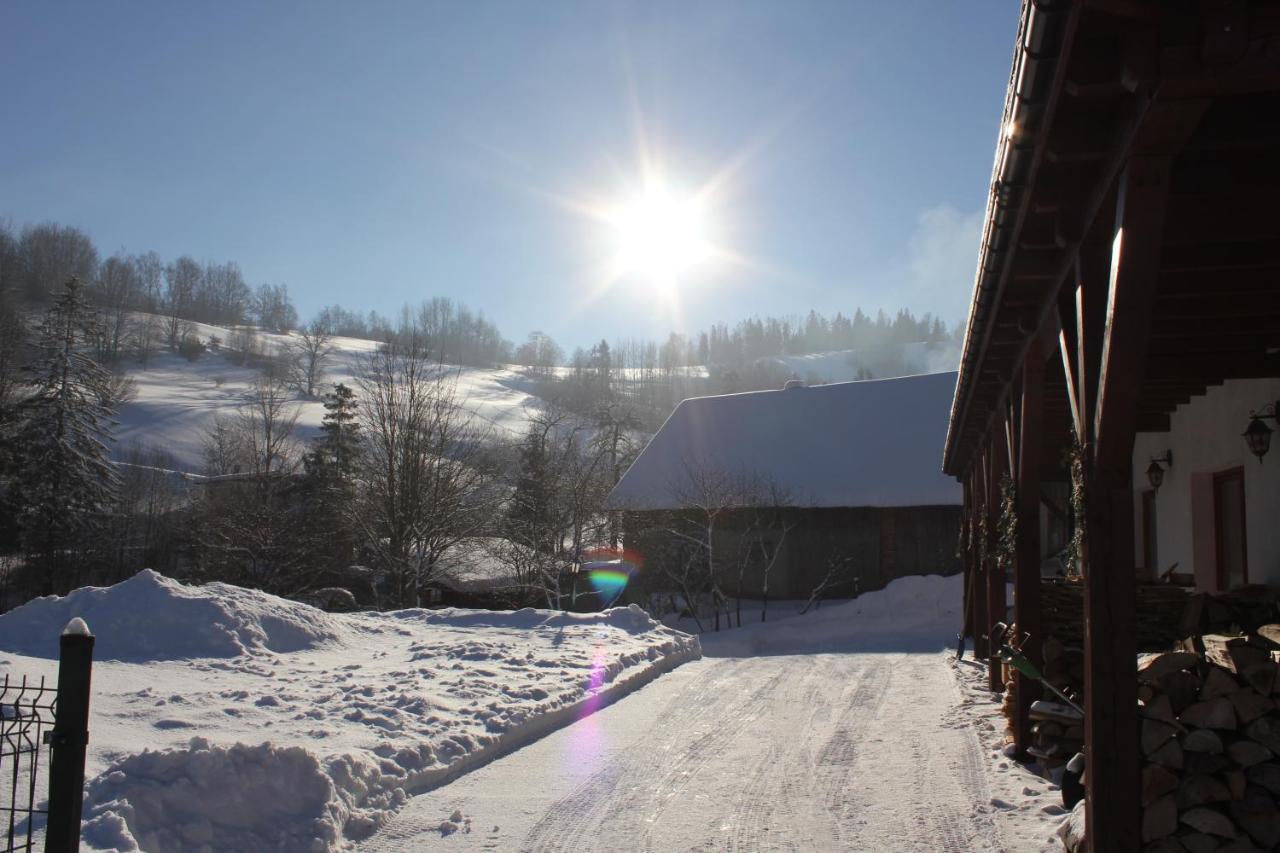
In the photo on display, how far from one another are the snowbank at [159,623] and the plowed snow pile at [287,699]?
0.9 inches

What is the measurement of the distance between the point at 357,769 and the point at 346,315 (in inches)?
5102

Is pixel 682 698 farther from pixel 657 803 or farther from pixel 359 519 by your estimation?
pixel 359 519

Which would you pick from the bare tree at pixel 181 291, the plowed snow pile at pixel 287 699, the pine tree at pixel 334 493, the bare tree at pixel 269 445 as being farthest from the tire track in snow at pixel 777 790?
the bare tree at pixel 181 291

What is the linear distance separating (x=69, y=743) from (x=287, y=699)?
14.8 feet

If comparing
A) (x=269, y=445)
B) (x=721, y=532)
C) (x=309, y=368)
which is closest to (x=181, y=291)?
(x=309, y=368)

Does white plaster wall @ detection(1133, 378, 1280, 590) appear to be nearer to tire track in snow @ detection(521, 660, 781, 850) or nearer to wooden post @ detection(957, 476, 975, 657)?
wooden post @ detection(957, 476, 975, 657)

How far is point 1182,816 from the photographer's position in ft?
14.9

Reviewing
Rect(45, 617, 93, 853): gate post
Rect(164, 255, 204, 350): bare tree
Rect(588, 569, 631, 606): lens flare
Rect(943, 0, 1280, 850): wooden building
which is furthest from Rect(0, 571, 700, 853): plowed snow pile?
Rect(164, 255, 204, 350): bare tree

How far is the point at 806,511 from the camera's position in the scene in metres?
24.8

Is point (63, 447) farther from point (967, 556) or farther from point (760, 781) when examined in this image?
point (760, 781)

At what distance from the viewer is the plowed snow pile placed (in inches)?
207

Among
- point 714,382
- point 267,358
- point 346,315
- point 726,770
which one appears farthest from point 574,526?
point 346,315

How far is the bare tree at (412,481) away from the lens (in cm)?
2542

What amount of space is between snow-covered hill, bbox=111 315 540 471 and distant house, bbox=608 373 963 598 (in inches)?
982
